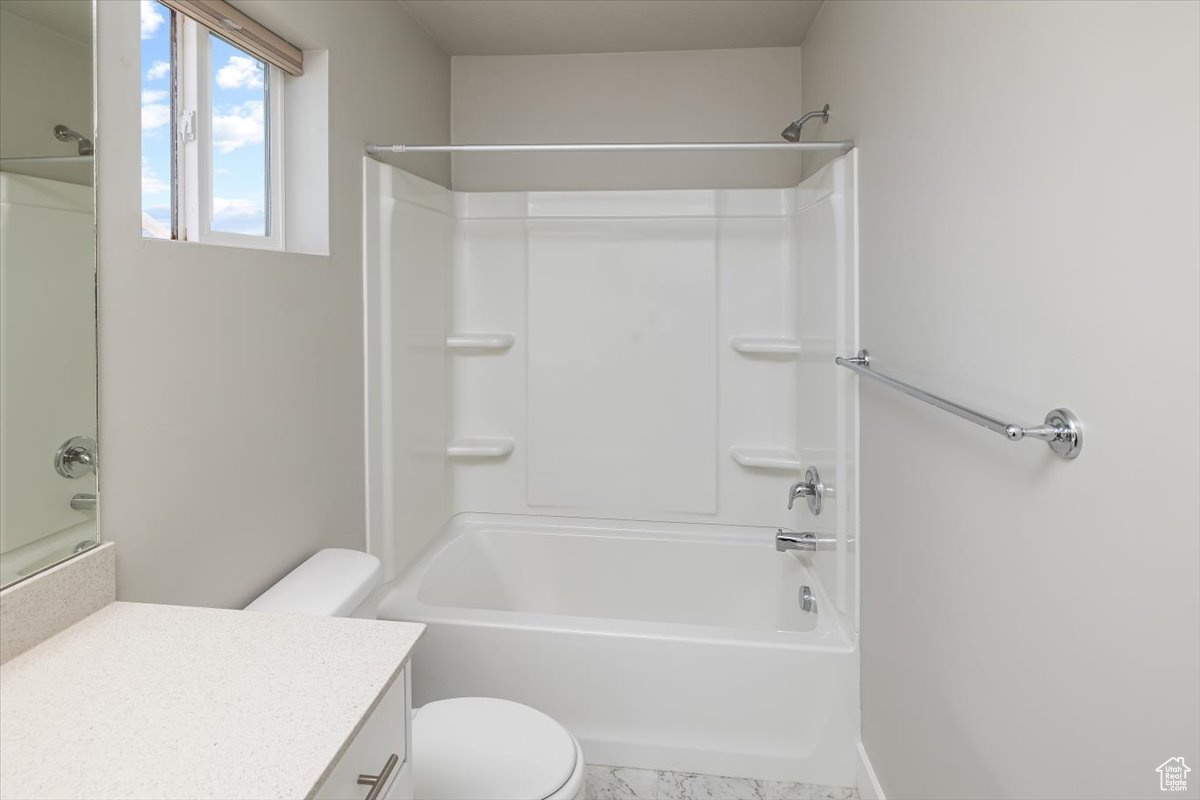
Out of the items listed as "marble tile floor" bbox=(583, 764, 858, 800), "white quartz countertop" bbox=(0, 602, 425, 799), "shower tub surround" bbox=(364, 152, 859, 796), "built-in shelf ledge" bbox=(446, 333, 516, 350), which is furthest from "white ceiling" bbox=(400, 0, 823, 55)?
"marble tile floor" bbox=(583, 764, 858, 800)

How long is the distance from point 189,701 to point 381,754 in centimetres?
25

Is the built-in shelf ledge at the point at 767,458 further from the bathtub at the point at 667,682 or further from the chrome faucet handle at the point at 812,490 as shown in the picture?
the bathtub at the point at 667,682

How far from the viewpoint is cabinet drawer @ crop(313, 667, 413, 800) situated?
830 mm

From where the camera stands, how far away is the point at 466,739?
58.9 inches

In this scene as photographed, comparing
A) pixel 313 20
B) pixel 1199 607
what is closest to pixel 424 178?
pixel 313 20

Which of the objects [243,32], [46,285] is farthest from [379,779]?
[243,32]

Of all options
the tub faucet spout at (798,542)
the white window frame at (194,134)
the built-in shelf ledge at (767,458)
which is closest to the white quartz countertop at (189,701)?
the white window frame at (194,134)

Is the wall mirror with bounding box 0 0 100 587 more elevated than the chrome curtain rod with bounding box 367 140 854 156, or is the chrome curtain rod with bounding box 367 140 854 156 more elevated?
the chrome curtain rod with bounding box 367 140 854 156

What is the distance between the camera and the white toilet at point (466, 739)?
4.47 feet

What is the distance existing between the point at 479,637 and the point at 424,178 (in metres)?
1.58

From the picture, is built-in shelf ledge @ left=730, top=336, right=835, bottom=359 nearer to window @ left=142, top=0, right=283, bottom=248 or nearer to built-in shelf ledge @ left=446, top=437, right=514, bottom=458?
built-in shelf ledge @ left=446, top=437, right=514, bottom=458

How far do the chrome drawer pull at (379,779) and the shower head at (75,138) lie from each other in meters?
1.01

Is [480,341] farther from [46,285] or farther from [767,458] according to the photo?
[46,285]

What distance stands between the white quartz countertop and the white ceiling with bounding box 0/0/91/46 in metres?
0.89
